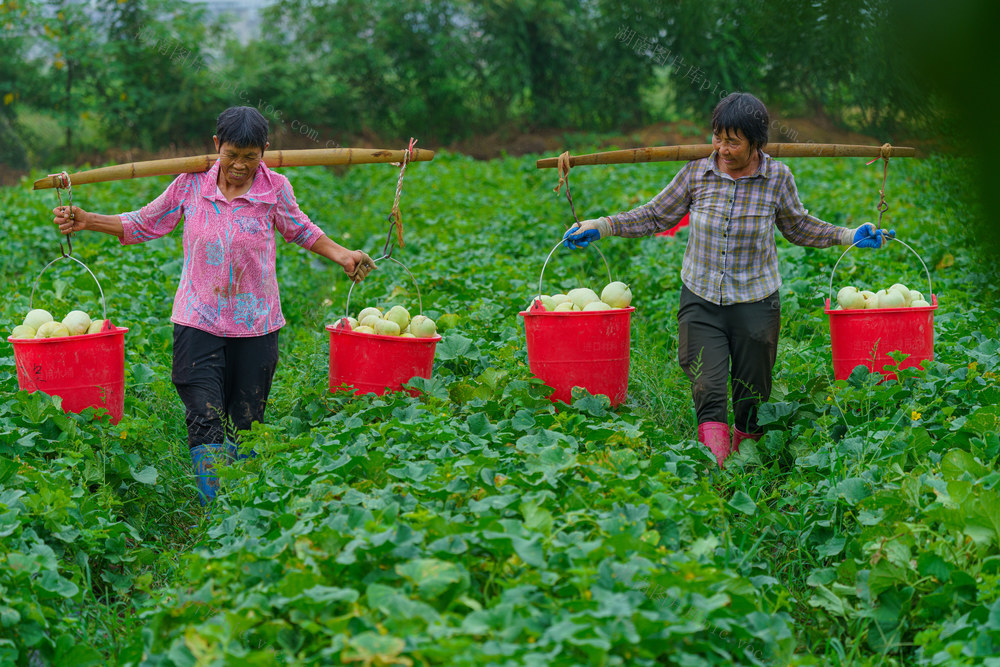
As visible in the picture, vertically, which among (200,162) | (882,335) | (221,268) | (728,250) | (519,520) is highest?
(200,162)

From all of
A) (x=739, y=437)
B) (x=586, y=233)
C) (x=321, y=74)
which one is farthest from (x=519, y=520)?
(x=321, y=74)

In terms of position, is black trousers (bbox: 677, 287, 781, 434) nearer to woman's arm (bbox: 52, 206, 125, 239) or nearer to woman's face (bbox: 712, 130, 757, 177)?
woman's face (bbox: 712, 130, 757, 177)

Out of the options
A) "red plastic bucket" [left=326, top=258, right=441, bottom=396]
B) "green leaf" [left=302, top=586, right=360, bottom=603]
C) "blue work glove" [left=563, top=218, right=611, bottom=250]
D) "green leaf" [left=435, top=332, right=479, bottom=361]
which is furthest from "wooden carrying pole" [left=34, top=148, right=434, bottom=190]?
"green leaf" [left=302, top=586, right=360, bottom=603]

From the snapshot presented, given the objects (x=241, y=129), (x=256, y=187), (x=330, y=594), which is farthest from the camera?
(x=256, y=187)

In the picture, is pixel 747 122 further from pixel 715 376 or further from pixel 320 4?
pixel 320 4

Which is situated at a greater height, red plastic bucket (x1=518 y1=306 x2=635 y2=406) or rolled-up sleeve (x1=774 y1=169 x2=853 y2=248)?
rolled-up sleeve (x1=774 y1=169 x2=853 y2=248)

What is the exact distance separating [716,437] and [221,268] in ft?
7.20

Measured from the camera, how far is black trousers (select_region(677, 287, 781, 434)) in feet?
13.4

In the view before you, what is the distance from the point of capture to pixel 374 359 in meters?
4.13

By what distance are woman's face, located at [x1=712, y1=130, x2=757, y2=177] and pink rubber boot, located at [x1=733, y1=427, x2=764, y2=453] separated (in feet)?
3.87

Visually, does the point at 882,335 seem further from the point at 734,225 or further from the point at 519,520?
the point at 519,520

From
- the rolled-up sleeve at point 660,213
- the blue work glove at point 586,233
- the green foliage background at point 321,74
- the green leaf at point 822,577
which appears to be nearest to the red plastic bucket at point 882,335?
the rolled-up sleeve at point 660,213

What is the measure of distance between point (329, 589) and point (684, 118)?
27.7 metres

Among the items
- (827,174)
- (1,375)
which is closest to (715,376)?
(1,375)
